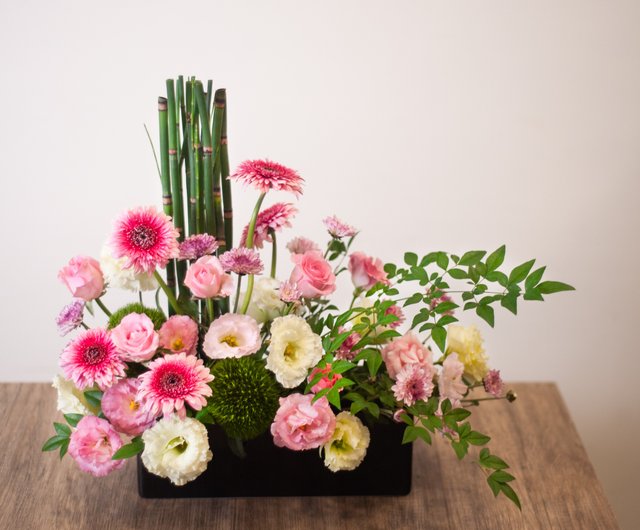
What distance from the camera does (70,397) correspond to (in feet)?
3.86

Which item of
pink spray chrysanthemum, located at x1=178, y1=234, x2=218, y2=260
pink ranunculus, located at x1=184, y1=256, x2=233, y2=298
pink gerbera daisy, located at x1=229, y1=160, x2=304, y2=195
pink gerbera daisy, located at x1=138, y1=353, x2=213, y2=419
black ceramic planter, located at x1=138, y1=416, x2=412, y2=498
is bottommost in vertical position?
black ceramic planter, located at x1=138, y1=416, x2=412, y2=498

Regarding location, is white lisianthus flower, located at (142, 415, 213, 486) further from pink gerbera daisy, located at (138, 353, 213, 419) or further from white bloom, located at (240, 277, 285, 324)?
white bloom, located at (240, 277, 285, 324)

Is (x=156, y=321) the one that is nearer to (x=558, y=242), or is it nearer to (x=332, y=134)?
(x=332, y=134)

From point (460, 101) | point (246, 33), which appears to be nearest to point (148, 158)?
point (246, 33)

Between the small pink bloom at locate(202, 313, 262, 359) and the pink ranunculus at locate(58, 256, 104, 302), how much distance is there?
0.17 meters

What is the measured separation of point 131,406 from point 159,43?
1399 mm

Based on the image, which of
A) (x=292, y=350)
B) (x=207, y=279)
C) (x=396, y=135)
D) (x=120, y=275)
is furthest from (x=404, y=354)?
(x=396, y=135)

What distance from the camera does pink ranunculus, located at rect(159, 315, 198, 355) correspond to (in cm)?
114

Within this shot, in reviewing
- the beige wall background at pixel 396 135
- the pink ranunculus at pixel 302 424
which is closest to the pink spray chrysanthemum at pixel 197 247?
the pink ranunculus at pixel 302 424

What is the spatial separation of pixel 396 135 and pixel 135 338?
55.3 inches

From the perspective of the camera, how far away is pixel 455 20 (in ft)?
7.50

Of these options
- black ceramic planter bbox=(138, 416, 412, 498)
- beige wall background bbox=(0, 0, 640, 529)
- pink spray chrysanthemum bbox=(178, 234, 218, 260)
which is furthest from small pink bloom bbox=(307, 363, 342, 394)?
beige wall background bbox=(0, 0, 640, 529)

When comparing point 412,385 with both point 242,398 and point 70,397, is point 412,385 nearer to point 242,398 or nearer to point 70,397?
point 242,398

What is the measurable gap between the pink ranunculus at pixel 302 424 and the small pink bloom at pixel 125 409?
160 mm
